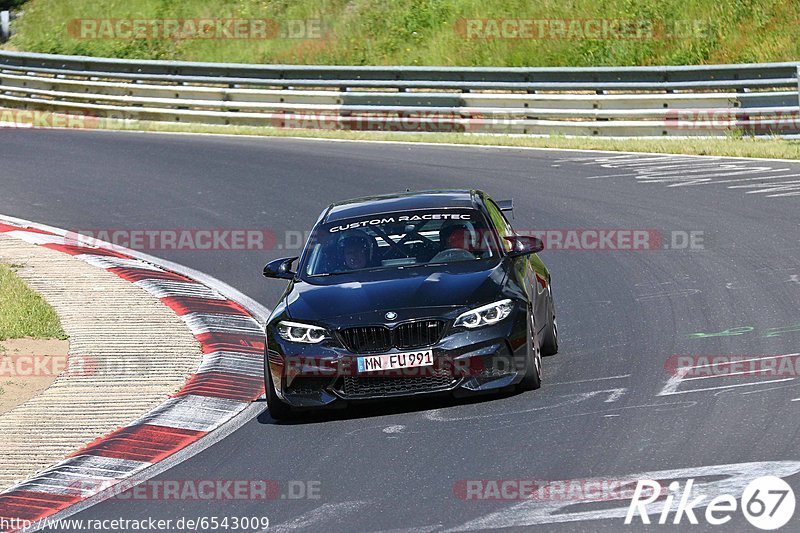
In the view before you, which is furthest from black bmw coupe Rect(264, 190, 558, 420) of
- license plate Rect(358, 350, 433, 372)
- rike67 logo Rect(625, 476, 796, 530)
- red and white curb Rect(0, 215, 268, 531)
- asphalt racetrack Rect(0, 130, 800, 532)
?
rike67 logo Rect(625, 476, 796, 530)

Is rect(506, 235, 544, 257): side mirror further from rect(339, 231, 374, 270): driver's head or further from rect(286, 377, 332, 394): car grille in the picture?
rect(286, 377, 332, 394): car grille

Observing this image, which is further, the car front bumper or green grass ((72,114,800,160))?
green grass ((72,114,800,160))

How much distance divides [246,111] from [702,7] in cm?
1002

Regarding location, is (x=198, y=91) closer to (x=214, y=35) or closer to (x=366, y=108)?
(x=366, y=108)

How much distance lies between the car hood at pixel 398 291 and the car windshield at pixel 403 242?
0.24 metres

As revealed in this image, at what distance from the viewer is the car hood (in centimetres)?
923

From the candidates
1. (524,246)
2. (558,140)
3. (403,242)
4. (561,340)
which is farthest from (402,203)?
(558,140)

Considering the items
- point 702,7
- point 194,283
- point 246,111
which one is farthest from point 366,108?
point 194,283

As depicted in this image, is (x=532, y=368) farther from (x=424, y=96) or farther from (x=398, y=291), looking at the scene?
(x=424, y=96)

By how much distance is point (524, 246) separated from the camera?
1028 cm

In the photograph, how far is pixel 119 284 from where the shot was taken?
14258mm

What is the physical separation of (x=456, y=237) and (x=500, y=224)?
0.66m

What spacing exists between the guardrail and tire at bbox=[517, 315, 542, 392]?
44.2ft

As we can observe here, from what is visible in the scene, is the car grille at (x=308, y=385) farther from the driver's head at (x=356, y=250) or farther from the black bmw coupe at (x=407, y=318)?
the driver's head at (x=356, y=250)
